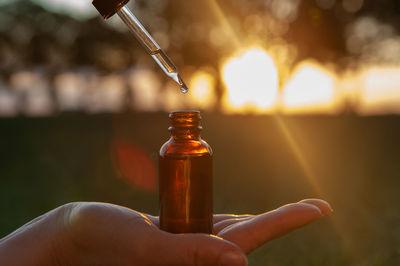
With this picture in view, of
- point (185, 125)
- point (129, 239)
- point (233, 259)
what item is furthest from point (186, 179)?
point (233, 259)

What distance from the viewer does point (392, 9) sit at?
21.6 m

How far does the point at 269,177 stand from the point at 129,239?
7.59 meters

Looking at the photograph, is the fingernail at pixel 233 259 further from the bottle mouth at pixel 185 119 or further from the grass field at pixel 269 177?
the grass field at pixel 269 177

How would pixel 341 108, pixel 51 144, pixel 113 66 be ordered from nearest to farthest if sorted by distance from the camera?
pixel 51 144 → pixel 341 108 → pixel 113 66

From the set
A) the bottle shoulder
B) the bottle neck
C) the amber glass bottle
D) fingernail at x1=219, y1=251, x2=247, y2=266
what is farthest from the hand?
the bottle neck

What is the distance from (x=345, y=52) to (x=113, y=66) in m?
14.7

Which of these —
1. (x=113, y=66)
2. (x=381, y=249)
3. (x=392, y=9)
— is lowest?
(x=381, y=249)

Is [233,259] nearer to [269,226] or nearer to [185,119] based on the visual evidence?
[269,226]

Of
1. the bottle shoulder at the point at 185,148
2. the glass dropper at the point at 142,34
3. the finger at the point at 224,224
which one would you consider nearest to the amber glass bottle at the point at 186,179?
the bottle shoulder at the point at 185,148

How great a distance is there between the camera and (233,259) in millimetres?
2023

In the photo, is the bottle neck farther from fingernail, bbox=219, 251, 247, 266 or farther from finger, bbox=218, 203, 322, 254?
fingernail, bbox=219, 251, 247, 266

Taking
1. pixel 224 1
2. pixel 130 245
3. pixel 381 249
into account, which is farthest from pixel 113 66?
pixel 130 245

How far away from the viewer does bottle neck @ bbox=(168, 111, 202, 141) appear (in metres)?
2.47

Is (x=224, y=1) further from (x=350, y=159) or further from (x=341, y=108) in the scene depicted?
(x=350, y=159)
